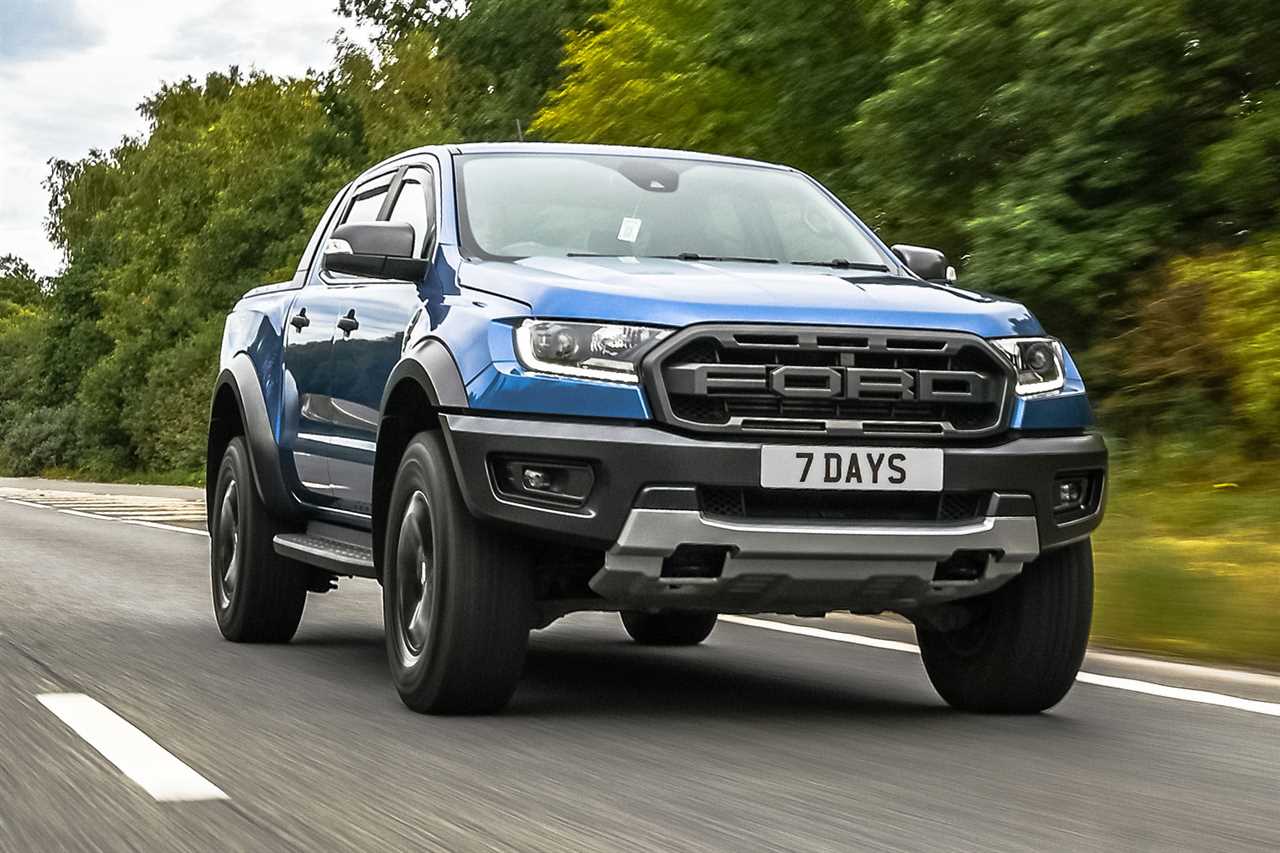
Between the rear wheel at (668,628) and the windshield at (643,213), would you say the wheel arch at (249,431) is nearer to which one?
the rear wheel at (668,628)

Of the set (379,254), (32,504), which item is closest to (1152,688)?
(379,254)

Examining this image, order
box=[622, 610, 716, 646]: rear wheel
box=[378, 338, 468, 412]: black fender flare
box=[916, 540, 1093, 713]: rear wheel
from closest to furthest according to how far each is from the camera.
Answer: box=[378, 338, 468, 412]: black fender flare
box=[916, 540, 1093, 713]: rear wheel
box=[622, 610, 716, 646]: rear wheel

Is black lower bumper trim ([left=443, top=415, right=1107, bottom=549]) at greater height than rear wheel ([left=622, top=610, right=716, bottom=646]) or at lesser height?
greater

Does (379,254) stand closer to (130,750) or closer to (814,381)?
(814,381)

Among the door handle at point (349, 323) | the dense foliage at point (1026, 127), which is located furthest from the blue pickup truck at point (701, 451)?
the dense foliage at point (1026, 127)

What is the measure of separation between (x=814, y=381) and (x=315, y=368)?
284cm

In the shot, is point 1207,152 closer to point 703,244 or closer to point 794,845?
point 703,244

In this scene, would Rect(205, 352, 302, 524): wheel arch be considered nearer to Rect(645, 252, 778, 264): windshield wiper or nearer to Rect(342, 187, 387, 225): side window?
Rect(342, 187, 387, 225): side window

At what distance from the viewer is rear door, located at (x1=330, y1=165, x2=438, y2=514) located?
23.8 ft

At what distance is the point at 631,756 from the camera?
5.74 m

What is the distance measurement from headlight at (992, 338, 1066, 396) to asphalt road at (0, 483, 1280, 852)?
1.03m

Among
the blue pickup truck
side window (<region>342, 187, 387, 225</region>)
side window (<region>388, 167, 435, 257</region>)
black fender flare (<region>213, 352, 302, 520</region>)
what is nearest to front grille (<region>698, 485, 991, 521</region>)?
the blue pickup truck

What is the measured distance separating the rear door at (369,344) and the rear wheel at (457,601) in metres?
0.74

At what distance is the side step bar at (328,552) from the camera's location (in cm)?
736
